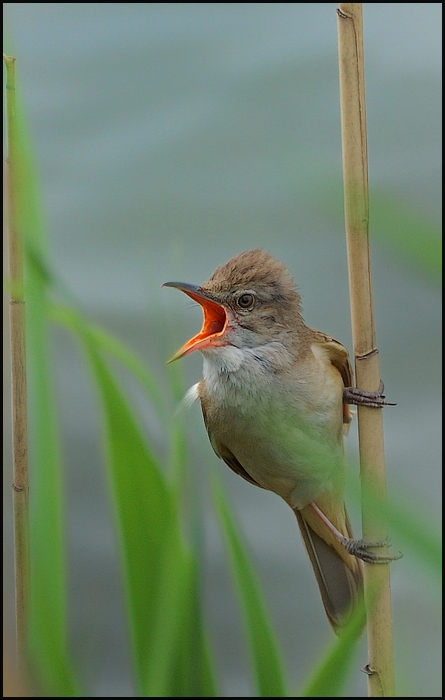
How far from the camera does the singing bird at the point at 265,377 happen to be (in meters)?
0.93

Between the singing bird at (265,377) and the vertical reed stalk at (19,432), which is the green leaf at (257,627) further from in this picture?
the singing bird at (265,377)

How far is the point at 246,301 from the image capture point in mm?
947

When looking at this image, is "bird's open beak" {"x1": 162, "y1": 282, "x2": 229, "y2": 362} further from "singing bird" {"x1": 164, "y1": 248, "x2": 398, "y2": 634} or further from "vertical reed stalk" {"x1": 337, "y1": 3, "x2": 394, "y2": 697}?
"vertical reed stalk" {"x1": 337, "y1": 3, "x2": 394, "y2": 697}

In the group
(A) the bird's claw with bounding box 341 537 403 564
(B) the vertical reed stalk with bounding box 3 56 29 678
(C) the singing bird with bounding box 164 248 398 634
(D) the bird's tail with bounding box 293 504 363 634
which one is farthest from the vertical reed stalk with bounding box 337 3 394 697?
(D) the bird's tail with bounding box 293 504 363 634

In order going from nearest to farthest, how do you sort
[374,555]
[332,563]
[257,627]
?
[257,627]
[374,555]
[332,563]

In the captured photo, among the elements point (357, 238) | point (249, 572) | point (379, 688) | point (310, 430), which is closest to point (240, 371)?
point (310, 430)

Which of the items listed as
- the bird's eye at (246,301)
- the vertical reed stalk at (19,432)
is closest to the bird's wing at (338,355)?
the bird's eye at (246,301)

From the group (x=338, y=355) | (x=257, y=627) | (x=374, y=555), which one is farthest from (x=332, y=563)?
(x=257, y=627)

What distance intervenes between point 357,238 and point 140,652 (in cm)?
45

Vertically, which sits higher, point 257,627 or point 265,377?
point 265,377

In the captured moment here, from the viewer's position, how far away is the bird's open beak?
0.86 m

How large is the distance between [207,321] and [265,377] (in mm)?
113

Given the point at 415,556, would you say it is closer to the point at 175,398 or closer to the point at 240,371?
the point at 175,398

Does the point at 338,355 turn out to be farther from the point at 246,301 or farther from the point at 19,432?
the point at 19,432
